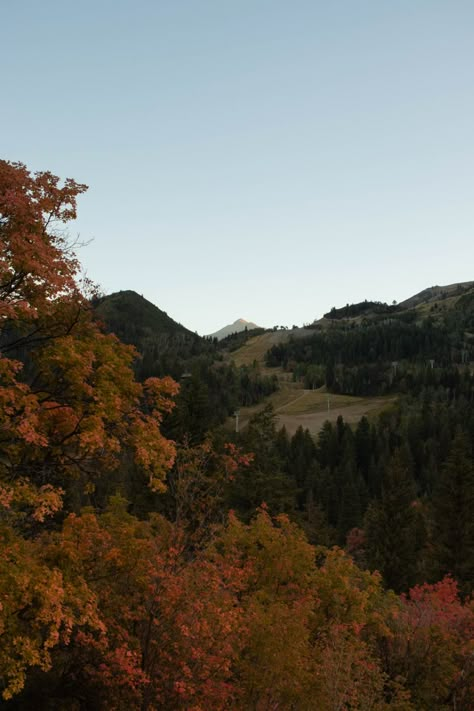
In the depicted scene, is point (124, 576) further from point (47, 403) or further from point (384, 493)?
point (384, 493)

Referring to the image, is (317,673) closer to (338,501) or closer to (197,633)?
(197,633)

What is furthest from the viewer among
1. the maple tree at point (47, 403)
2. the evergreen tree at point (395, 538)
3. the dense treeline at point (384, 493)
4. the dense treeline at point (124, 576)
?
the evergreen tree at point (395, 538)

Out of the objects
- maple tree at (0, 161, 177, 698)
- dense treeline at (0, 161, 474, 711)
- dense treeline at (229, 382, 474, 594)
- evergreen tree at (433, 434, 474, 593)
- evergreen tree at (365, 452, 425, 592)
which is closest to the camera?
maple tree at (0, 161, 177, 698)

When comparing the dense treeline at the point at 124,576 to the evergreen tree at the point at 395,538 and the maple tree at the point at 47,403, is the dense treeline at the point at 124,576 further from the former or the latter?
the evergreen tree at the point at 395,538

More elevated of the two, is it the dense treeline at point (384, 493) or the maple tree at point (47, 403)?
the maple tree at point (47, 403)

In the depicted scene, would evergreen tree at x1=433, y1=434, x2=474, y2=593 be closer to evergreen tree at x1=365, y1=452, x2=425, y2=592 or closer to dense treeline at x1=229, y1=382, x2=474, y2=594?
dense treeline at x1=229, y1=382, x2=474, y2=594

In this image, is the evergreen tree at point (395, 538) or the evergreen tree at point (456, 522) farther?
the evergreen tree at point (395, 538)

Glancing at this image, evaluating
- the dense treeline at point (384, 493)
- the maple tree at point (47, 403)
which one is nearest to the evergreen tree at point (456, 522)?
the dense treeline at point (384, 493)

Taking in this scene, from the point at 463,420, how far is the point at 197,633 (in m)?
126

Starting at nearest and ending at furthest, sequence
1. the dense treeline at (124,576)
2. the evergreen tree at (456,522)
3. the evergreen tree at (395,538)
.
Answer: the dense treeline at (124,576)
the evergreen tree at (456,522)
the evergreen tree at (395,538)

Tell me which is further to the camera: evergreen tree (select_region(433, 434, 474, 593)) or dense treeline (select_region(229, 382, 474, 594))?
evergreen tree (select_region(433, 434, 474, 593))

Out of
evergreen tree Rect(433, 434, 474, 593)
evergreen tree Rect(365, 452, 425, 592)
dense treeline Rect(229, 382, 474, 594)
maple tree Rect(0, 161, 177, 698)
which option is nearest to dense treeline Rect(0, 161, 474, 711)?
maple tree Rect(0, 161, 177, 698)

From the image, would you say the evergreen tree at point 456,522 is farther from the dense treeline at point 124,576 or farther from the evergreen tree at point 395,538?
the dense treeline at point 124,576

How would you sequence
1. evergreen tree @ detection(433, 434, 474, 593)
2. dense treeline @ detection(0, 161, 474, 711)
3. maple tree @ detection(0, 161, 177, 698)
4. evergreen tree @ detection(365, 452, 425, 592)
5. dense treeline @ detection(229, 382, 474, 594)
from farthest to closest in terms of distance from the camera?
evergreen tree @ detection(365, 452, 425, 592)
evergreen tree @ detection(433, 434, 474, 593)
dense treeline @ detection(229, 382, 474, 594)
dense treeline @ detection(0, 161, 474, 711)
maple tree @ detection(0, 161, 177, 698)
